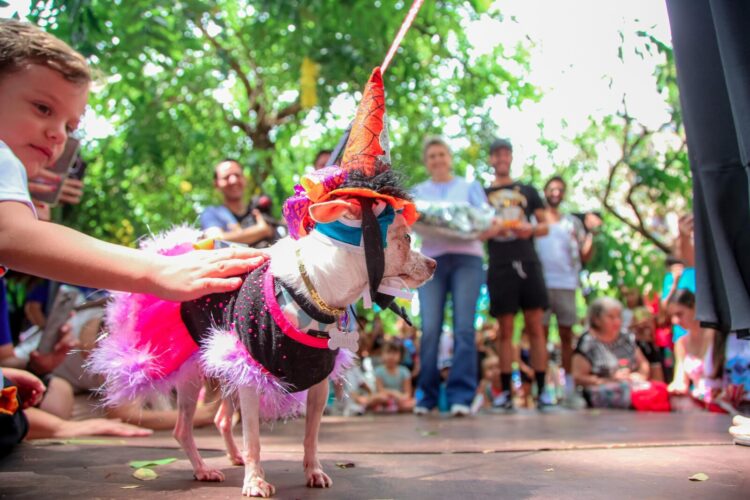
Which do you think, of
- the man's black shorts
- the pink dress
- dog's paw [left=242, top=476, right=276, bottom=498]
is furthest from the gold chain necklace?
the pink dress

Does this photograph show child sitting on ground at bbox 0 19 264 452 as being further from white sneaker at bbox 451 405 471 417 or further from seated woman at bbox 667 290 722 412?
seated woman at bbox 667 290 722 412

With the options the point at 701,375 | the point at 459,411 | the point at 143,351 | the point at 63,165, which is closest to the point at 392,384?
the point at 459,411

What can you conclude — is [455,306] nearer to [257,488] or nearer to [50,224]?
[257,488]

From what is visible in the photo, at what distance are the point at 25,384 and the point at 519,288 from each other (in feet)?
14.6

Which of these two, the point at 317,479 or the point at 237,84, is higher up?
the point at 237,84

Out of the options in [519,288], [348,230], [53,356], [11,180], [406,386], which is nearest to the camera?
[11,180]

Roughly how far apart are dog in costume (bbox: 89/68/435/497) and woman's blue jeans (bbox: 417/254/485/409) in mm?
3208

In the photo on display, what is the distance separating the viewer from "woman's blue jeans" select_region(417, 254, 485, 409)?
5867 millimetres

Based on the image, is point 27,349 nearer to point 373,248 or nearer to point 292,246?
point 292,246

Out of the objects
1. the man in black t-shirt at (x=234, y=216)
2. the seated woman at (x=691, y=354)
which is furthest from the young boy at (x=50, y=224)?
the seated woman at (x=691, y=354)

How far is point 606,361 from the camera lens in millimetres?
7438

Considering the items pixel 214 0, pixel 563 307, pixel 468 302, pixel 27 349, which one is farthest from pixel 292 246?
pixel 214 0

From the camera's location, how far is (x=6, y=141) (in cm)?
218

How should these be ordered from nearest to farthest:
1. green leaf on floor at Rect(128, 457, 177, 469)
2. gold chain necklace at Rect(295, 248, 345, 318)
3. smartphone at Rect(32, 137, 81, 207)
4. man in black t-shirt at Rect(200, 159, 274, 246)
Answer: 1. gold chain necklace at Rect(295, 248, 345, 318)
2. green leaf on floor at Rect(128, 457, 177, 469)
3. smartphone at Rect(32, 137, 81, 207)
4. man in black t-shirt at Rect(200, 159, 274, 246)
